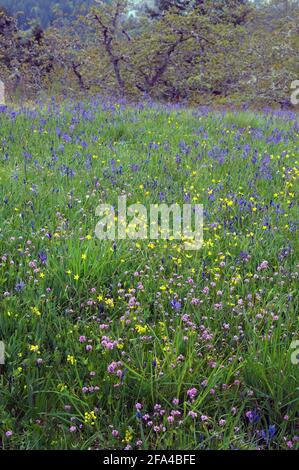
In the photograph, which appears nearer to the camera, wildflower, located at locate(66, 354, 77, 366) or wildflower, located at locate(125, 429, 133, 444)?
wildflower, located at locate(125, 429, 133, 444)

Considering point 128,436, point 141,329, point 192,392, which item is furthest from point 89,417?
point 141,329

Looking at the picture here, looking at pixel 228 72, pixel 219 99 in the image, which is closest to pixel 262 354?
pixel 219 99

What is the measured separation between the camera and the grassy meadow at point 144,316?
6.91 feet

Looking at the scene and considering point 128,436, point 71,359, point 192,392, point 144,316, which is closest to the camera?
point 128,436

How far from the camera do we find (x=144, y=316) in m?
2.75

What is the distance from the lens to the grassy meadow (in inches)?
83.0

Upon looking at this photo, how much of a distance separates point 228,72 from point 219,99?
5.02 feet

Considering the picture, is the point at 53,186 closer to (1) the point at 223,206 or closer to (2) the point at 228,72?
(1) the point at 223,206

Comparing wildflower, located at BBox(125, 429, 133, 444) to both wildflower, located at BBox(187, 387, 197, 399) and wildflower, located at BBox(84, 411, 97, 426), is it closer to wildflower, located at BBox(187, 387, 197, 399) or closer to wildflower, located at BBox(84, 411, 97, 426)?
wildflower, located at BBox(84, 411, 97, 426)

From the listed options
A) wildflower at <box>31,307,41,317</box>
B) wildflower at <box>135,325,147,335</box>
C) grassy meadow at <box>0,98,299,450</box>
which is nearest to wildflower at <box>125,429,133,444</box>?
grassy meadow at <box>0,98,299,450</box>

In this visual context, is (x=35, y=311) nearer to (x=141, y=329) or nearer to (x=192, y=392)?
(x=141, y=329)

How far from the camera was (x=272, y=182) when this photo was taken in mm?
5289

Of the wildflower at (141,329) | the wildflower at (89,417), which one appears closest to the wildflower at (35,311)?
the wildflower at (141,329)

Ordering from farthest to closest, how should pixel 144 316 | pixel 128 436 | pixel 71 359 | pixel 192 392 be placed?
pixel 144 316 → pixel 71 359 → pixel 192 392 → pixel 128 436
